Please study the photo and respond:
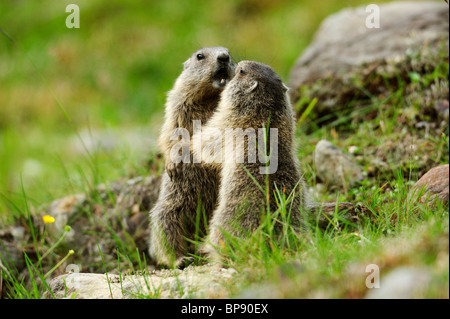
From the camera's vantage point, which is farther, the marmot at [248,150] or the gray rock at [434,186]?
the gray rock at [434,186]

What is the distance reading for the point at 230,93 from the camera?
4762mm

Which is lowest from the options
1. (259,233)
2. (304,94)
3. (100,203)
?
(100,203)

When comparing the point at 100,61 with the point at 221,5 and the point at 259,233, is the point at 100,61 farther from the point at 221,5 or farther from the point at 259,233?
the point at 259,233

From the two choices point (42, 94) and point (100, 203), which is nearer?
point (100, 203)

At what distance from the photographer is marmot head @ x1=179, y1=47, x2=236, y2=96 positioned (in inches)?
206

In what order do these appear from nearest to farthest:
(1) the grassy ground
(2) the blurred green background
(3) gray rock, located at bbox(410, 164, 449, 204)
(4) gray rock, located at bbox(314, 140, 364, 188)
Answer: (1) the grassy ground
(3) gray rock, located at bbox(410, 164, 449, 204)
(4) gray rock, located at bbox(314, 140, 364, 188)
(2) the blurred green background

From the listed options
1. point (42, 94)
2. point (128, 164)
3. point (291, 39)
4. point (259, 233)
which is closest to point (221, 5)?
point (291, 39)

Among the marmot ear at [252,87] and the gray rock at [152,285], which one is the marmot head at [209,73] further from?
the gray rock at [152,285]

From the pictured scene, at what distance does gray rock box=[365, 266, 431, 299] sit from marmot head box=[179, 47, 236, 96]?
2.94 m

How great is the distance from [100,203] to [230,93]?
265cm

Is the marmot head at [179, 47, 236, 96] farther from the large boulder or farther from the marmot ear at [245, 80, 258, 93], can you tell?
the large boulder

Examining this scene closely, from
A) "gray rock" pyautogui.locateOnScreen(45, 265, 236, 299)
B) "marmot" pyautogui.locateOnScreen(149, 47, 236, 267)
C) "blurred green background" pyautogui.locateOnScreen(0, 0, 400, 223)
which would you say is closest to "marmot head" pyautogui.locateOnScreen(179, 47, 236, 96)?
"marmot" pyautogui.locateOnScreen(149, 47, 236, 267)

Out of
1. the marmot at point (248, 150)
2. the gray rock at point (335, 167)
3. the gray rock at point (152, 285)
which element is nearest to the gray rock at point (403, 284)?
the gray rock at point (152, 285)

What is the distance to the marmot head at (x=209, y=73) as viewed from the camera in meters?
5.24
